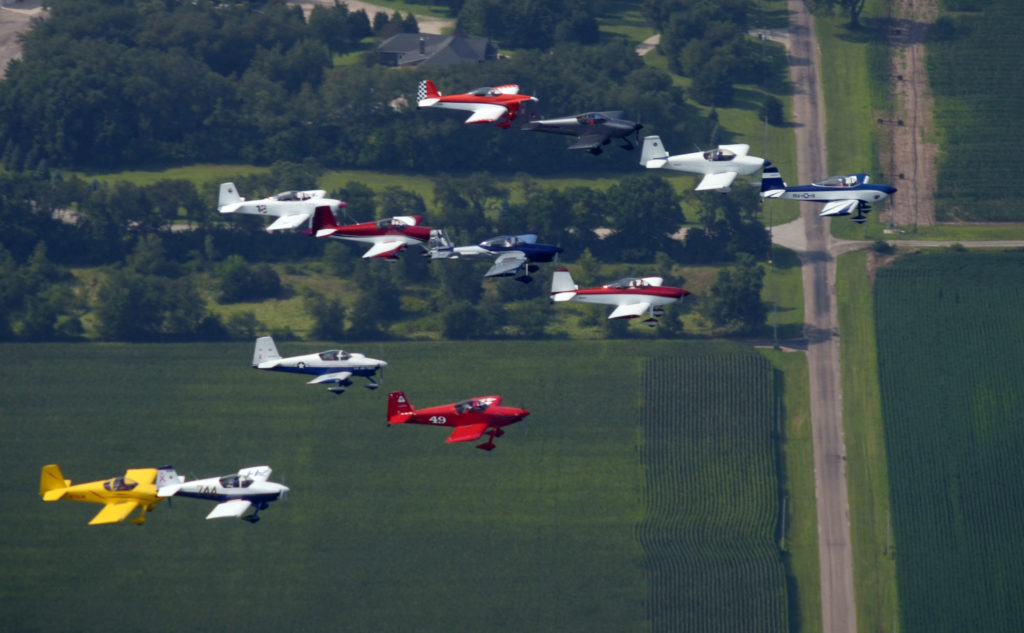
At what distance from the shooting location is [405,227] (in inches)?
7569

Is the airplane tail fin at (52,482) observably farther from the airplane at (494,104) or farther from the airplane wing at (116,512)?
the airplane at (494,104)

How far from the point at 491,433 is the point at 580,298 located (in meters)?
16.2

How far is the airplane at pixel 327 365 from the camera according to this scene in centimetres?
18525

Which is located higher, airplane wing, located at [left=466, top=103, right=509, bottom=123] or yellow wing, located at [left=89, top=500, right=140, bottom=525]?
airplane wing, located at [left=466, top=103, right=509, bottom=123]

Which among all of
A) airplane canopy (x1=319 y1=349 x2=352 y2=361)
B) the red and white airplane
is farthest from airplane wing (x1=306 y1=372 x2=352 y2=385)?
the red and white airplane

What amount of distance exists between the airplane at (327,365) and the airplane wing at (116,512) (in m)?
17.7

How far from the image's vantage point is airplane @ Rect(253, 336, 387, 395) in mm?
185250

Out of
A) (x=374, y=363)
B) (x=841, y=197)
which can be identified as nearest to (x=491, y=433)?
(x=374, y=363)

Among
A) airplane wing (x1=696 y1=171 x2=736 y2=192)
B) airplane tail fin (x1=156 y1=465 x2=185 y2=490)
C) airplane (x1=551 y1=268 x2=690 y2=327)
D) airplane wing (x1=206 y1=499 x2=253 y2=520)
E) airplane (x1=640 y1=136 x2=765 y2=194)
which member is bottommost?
airplane wing (x1=206 y1=499 x2=253 y2=520)

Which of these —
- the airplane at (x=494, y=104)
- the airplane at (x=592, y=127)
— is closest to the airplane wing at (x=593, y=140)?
the airplane at (x=592, y=127)

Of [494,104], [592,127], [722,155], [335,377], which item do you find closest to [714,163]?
[722,155]

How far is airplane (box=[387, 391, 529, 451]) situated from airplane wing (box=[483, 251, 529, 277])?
11.8m

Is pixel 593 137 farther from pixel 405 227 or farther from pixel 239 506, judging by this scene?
pixel 239 506

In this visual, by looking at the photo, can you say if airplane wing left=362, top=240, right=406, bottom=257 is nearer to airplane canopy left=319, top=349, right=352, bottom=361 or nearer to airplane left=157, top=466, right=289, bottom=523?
airplane canopy left=319, top=349, right=352, bottom=361
